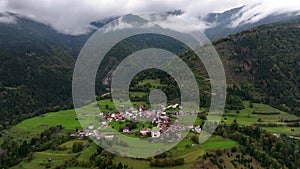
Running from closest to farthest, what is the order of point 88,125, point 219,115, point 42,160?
point 42,160
point 88,125
point 219,115

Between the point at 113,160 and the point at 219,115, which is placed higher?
the point at 219,115

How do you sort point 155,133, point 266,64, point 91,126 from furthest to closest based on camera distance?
point 266,64 → point 91,126 → point 155,133

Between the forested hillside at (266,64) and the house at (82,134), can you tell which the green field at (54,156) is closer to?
the house at (82,134)

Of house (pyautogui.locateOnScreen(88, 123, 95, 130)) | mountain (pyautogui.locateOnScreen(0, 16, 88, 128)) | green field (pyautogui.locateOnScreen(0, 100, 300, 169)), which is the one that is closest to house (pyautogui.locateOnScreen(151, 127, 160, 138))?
green field (pyautogui.locateOnScreen(0, 100, 300, 169))

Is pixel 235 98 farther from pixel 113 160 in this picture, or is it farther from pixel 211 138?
pixel 113 160

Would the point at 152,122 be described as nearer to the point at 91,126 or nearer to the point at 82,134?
the point at 91,126

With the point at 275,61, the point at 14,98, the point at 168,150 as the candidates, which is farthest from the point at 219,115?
the point at 14,98

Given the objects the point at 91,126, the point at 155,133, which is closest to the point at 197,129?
the point at 155,133

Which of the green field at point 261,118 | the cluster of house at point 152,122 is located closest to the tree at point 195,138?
the cluster of house at point 152,122
